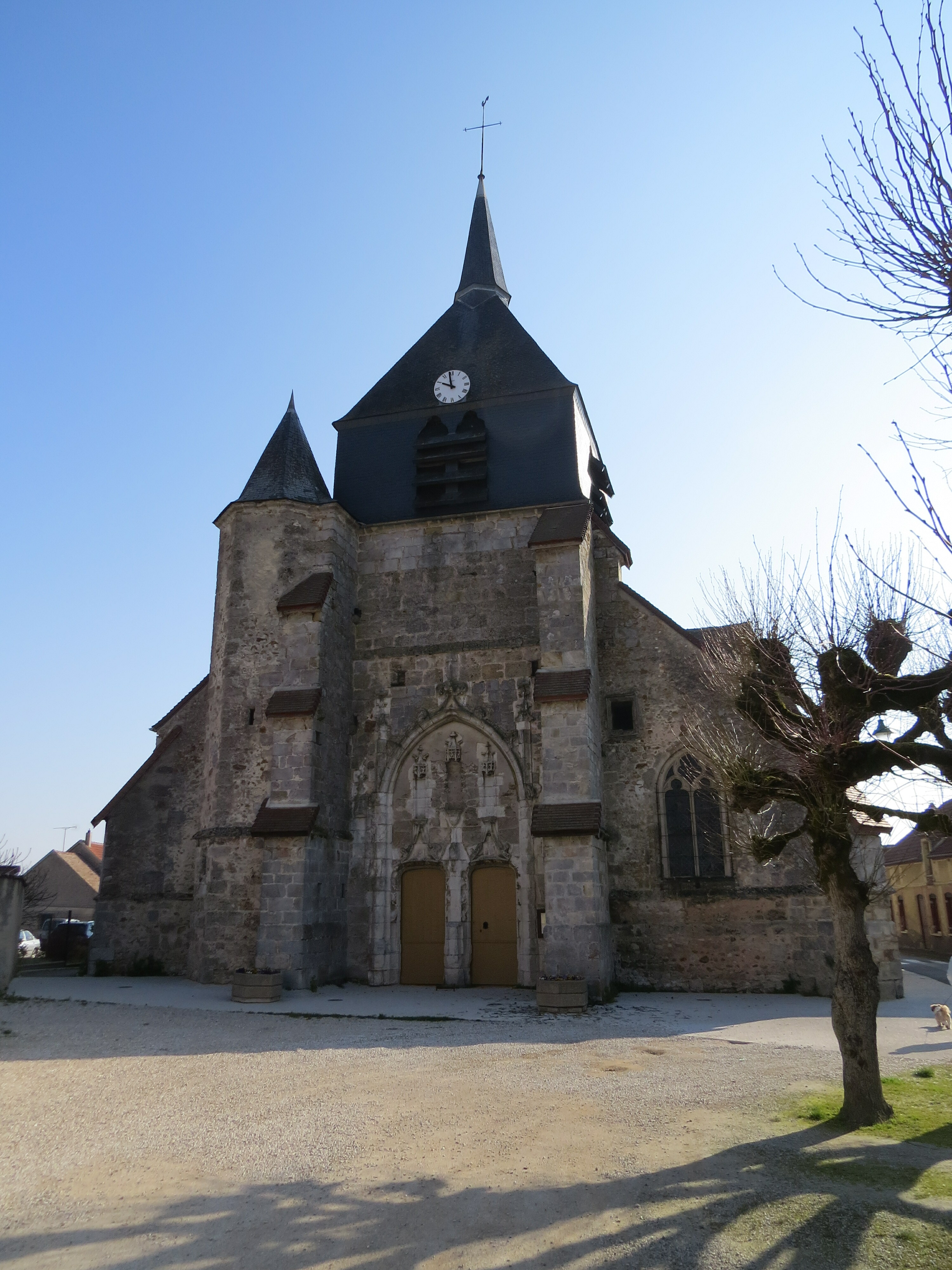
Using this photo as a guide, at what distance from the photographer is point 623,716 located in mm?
16422

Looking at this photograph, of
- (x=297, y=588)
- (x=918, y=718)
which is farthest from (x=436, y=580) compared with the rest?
(x=918, y=718)

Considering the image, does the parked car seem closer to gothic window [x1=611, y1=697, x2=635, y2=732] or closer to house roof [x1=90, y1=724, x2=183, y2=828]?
house roof [x1=90, y1=724, x2=183, y2=828]

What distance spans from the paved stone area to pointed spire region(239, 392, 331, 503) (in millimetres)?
8776

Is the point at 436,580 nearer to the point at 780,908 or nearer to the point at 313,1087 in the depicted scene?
the point at 780,908

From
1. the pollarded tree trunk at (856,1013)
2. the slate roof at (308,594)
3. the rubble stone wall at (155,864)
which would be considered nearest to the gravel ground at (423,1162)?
the pollarded tree trunk at (856,1013)

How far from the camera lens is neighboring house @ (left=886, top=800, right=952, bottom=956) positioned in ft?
102

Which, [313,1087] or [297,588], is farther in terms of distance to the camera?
[297,588]

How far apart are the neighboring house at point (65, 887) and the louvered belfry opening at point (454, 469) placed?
30.1 meters

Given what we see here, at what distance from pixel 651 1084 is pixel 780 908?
26.0 ft

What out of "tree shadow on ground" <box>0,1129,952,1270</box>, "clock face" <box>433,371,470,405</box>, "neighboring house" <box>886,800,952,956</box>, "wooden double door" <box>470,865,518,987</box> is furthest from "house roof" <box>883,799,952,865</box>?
"tree shadow on ground" <box>0,1129,952,1270</box>

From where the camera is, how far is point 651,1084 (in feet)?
25.0

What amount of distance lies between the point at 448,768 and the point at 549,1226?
11638mm

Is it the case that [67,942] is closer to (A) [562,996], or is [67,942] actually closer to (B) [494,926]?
(B) [494,926]

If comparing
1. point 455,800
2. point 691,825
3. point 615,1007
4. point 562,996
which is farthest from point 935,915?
point 562,996
